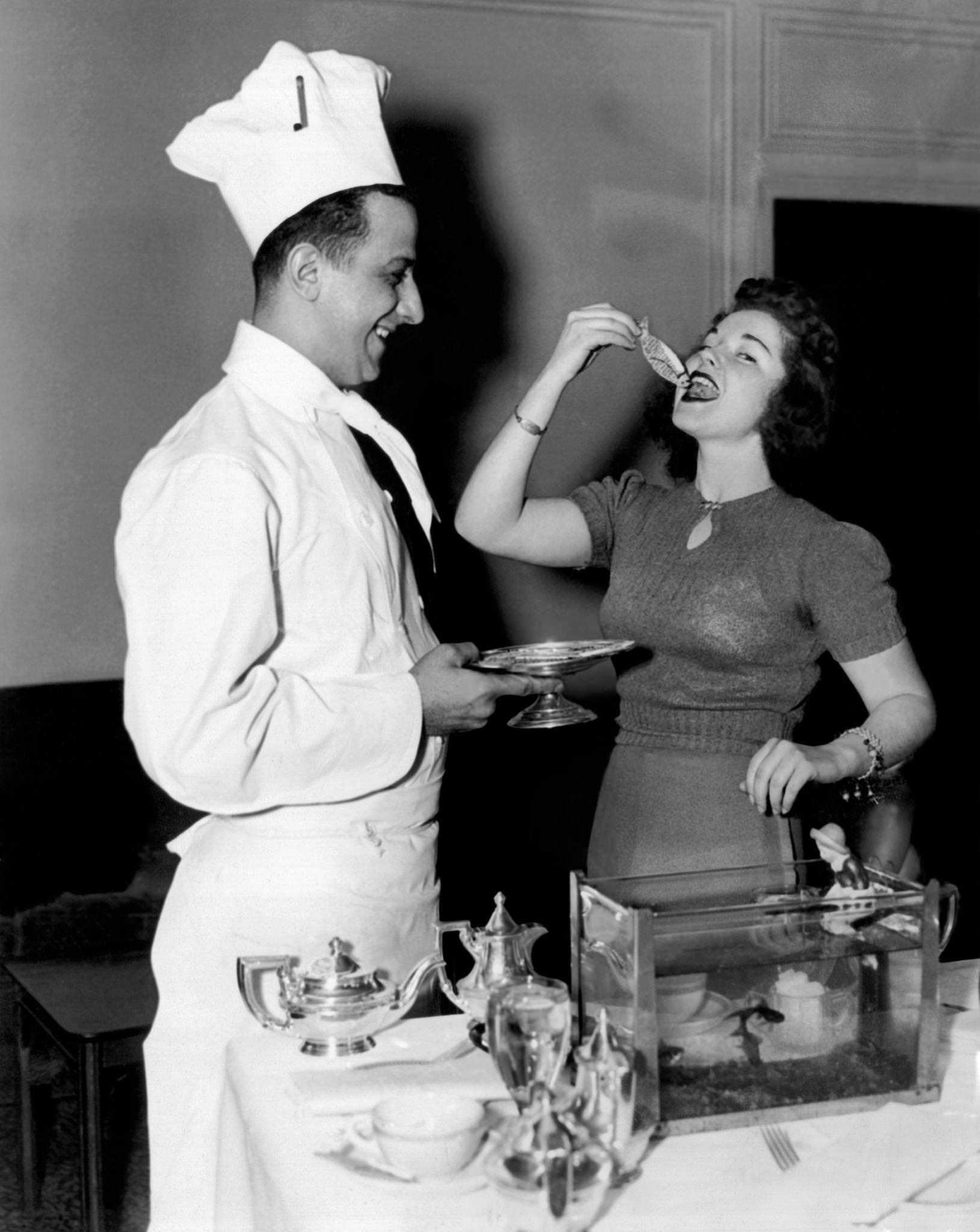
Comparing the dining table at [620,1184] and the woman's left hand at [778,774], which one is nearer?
the dining table at [620,1184]

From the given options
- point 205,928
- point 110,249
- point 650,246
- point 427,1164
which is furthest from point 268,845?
point 650,246

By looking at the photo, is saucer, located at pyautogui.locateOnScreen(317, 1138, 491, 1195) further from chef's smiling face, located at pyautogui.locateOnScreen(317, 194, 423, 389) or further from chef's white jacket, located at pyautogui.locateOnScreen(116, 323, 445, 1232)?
chef's smiling face, located at pyautogui.locateOnScreen(317, 194, 423, 389)

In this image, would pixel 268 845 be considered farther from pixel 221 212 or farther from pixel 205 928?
pixel 221 212

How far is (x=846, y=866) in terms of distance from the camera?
1322 millimetres

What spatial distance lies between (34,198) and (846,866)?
2.15m

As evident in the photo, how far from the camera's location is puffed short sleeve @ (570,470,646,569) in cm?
222

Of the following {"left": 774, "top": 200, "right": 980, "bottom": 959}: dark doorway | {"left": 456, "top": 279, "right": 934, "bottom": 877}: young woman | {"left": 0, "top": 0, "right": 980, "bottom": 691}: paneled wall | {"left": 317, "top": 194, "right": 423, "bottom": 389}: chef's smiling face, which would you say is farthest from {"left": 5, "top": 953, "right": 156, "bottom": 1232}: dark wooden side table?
{"left": 774, "top": 200, "right": 980, "bottom": 959}: dark doorway

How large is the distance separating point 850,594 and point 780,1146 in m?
0.97

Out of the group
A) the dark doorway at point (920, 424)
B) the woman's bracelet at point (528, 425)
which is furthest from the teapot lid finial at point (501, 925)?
the dark doorway at point (920, 424)

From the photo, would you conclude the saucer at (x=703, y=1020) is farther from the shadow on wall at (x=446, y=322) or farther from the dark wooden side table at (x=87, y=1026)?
the shadow on wall at (x=446, y=322)

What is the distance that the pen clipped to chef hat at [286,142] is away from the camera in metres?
1.83

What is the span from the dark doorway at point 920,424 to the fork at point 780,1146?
93.2 inches

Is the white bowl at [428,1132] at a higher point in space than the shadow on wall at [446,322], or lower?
lower

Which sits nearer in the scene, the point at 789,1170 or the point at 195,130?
the point at 789,1170
